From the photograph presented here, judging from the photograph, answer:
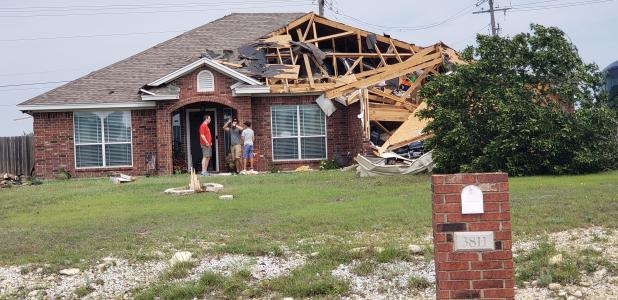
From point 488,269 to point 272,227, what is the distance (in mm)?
6196

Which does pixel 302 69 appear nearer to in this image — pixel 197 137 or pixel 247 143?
pixel 197 137

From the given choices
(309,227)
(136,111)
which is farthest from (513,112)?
(136,111)

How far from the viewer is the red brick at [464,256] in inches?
267

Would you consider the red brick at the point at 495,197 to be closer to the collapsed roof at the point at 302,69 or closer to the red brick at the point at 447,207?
the red brick at the point at 447,207

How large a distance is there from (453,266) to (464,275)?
117 mm

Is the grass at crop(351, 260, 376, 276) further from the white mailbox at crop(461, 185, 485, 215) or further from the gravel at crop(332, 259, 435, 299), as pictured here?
the white mailbox at crop(461, 185, 485, 215)

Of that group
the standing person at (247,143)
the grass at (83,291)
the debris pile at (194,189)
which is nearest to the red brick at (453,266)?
the grass at (83,291)

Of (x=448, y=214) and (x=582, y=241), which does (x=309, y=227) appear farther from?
(x=448, y=214)

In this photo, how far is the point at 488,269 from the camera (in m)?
6.78

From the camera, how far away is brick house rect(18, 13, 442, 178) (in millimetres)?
25984

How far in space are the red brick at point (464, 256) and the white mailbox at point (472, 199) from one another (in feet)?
1.20

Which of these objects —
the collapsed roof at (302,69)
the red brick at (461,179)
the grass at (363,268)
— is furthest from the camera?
the collapsed roof at (302,69)

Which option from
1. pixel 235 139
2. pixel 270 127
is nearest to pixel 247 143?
pixel 235 139

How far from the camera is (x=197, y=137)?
27953 mm
